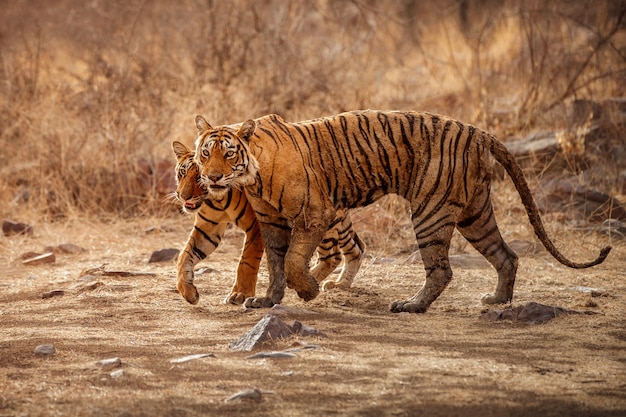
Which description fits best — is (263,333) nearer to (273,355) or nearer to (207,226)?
(273,355)

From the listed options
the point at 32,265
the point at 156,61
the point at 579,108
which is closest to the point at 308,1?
the point at 156,61

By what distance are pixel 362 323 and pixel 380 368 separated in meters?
1.05

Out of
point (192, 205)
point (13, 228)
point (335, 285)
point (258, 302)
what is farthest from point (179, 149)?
point (13, 228)

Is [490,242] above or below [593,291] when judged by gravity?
above

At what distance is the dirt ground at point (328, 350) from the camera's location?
411cm

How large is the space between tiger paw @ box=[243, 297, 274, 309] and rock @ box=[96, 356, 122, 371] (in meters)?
1.45

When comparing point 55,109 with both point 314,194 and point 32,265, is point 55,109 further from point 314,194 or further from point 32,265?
point 314,194

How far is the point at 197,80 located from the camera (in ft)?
35.6

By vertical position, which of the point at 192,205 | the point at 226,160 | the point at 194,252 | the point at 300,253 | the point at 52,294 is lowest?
the point at 52,294

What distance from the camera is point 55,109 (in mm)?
10445

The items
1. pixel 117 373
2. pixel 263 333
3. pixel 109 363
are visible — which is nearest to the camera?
pixel 117 373

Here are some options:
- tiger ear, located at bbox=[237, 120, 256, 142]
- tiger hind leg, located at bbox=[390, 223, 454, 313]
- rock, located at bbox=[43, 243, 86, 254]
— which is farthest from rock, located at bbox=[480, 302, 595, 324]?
rock, located at bbox=[43, 243, 86, 254]

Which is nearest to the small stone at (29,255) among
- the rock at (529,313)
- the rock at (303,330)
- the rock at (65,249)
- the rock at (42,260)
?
the rock at (42,260)

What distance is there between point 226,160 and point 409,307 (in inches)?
54.2
